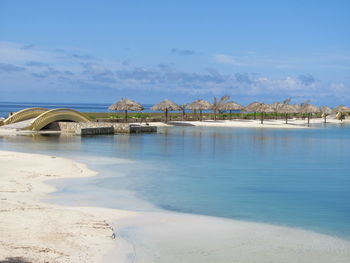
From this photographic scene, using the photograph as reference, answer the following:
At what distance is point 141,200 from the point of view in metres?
12.0

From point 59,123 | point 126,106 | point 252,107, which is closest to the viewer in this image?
point 59,123

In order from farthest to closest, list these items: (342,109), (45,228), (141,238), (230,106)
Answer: (342,109) < (230,106) < (141,238) < (45,228)

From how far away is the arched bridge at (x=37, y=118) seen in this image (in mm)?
33219

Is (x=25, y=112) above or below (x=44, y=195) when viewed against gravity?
above

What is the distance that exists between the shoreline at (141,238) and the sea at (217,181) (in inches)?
30.3

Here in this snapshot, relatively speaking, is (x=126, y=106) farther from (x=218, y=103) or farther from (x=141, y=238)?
(x=141, y=238)

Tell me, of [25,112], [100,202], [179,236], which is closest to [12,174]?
[100,202]

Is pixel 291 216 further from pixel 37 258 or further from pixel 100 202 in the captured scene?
pixel 37 258

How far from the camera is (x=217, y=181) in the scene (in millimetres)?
15523

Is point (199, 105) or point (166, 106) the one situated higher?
Result: point (199, 105)

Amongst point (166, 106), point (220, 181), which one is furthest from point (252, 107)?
point (220, 181)

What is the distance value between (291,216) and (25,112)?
27.8m

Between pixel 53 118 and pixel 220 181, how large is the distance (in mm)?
21466

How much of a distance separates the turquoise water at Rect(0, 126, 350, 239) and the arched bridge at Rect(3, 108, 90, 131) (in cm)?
651
